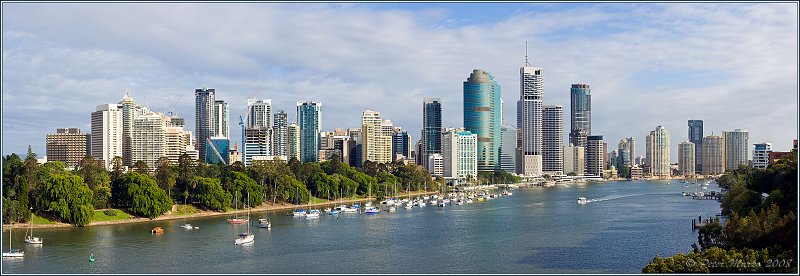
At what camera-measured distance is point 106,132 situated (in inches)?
5586

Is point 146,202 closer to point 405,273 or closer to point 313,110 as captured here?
point 405,273

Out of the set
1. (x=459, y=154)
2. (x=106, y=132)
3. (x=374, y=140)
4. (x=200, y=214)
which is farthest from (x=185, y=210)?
(x=459, y=154)

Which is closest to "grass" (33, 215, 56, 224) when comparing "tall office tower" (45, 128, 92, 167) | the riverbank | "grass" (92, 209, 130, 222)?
A: the riverbank

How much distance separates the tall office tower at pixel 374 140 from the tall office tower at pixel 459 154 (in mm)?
11963

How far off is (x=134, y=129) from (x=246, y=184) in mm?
81836

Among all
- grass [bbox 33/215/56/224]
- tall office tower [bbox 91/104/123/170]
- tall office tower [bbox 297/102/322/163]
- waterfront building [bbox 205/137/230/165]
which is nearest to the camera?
grass [bbox 33/215/56/224]

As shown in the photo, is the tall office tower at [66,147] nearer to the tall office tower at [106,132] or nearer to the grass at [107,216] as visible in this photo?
the tall office tower at [106,132]

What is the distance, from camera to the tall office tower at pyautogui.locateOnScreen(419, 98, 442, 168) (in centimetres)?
18388

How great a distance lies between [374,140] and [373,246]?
120 m

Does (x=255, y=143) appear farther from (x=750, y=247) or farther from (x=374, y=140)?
(x=750, y=247)

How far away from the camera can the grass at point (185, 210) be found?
64.7m

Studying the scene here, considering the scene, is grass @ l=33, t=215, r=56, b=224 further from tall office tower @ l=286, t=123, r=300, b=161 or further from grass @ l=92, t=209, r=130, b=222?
tall office tower @ l=286, t=123, r=300, b=161

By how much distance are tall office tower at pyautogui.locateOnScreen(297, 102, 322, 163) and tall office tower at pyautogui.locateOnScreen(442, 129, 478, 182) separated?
3308 cm

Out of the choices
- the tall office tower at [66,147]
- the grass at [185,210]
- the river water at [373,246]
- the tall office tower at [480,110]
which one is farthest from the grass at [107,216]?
the tall office tower at [480,110]
